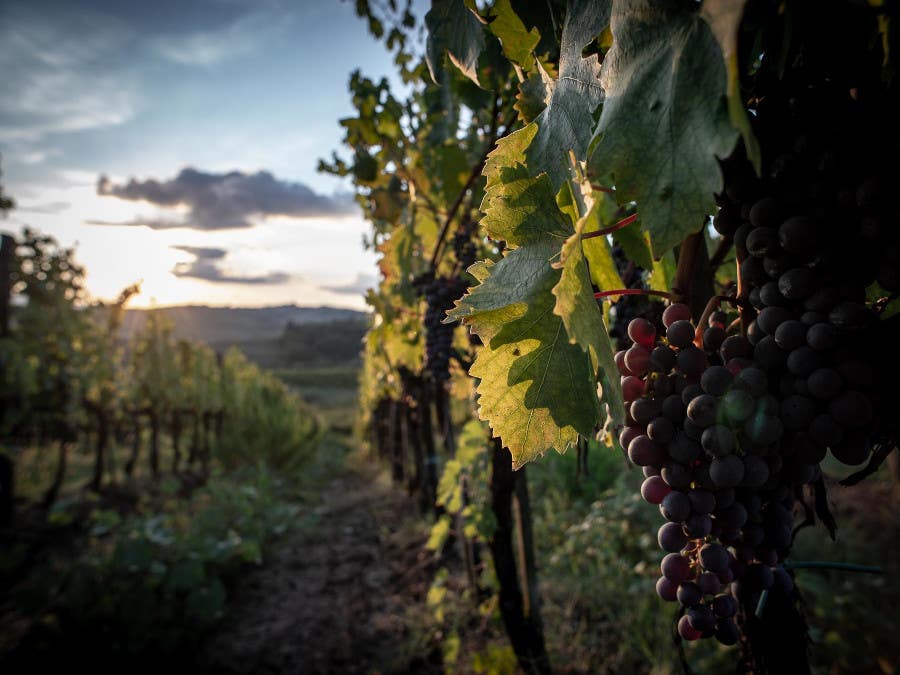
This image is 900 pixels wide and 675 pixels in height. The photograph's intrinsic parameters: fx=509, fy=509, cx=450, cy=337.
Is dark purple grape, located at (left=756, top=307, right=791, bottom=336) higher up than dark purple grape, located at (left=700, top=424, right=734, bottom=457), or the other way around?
dark purple grape, located at (left=756, top=307, right=791, bottom=336)

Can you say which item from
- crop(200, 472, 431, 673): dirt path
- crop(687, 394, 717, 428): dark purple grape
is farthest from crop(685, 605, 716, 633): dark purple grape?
crop(200, 472, 431, 673): dirt path

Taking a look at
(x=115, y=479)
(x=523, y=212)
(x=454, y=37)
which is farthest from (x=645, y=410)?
(x=115, y=479)

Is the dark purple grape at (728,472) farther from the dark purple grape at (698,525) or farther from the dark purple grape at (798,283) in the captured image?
the dark purple grape at (798,283)

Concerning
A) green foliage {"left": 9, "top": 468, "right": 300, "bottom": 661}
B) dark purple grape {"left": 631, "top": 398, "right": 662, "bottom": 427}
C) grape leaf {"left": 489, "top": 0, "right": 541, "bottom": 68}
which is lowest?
green foliage {"left": 9, "top": 468, "right": 300, "bottom": 661}

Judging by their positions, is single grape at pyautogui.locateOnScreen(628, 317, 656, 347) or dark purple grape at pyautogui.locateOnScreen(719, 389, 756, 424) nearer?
dark purple grape at pyautogui.locateOnScreen(719, 389, 756, 424)

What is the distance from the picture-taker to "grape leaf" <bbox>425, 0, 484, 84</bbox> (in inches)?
43.9

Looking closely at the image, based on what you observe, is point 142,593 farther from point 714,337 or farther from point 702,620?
point 714,337

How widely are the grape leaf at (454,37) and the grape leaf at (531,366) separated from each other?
56 centimetres

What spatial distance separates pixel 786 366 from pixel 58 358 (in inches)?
573

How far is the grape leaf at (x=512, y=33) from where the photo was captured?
1017 mm

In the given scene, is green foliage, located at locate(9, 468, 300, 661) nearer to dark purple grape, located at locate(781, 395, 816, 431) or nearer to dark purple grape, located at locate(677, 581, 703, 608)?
dark purple grape, located at locate(677, 581, 703, 608)

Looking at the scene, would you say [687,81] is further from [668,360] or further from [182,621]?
[182,621]

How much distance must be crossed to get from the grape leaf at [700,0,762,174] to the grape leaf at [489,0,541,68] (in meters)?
0.62

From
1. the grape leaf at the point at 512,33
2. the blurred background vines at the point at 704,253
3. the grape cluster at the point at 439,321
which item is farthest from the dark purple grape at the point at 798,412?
the grape cluster at the point at 439,321
